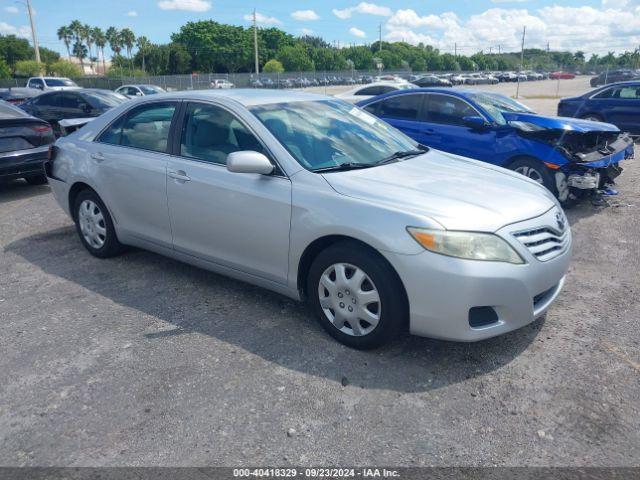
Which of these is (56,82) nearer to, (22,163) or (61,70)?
(22,163)

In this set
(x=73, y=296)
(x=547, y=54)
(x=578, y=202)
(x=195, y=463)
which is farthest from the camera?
(x=547, y=54)

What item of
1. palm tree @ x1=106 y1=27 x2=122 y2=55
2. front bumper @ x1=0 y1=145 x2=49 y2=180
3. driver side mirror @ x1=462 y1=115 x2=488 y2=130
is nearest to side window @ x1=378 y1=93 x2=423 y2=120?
driver side mirror @ x1=462 y1=115 x2=488 y2=130

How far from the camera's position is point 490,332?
315 cm

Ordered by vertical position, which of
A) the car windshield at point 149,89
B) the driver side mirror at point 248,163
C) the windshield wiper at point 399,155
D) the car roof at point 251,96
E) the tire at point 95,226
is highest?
the car roof at point 251,96

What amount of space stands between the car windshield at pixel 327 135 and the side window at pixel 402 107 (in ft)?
12.4

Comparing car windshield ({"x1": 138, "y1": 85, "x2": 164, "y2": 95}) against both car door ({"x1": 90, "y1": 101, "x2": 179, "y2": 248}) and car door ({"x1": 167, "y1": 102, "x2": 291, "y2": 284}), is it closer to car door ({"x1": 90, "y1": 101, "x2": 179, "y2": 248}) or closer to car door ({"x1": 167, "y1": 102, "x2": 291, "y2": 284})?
car door ({"x1": 90, "y1": 101, "x2": 179, "y2": 248})

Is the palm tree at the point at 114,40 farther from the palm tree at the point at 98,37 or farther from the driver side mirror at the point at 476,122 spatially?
the driver side mirror at the point at 476,122

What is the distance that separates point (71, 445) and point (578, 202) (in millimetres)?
6932

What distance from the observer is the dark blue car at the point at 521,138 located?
6.85 metres

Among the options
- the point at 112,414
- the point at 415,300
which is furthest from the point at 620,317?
the point at 112,414

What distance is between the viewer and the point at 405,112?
27.2ft

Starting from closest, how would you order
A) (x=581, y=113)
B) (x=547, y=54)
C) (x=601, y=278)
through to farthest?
(x=601, y=278) → (x=581, y=113) → (x=547, y=54)

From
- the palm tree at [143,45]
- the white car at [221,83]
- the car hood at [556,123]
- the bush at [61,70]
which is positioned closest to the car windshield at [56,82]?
the white car at [221,83]

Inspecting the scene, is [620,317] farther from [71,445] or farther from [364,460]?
[71,445]
